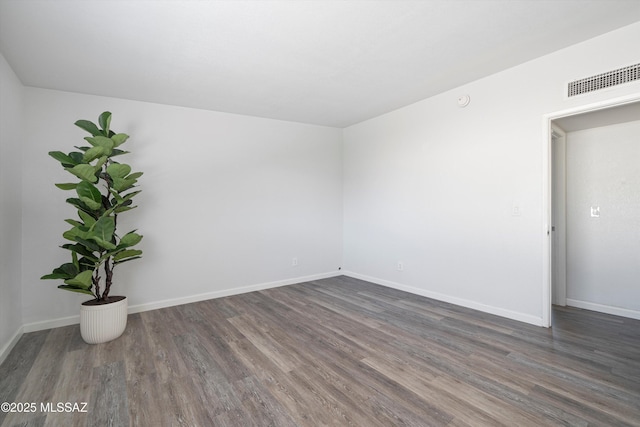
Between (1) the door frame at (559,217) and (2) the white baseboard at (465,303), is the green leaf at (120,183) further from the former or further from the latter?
(1) the door frame at (559,217)

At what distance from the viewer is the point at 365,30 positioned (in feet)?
7.72

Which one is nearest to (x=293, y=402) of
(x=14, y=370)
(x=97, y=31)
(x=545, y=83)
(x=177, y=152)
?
(x=14, y=370)

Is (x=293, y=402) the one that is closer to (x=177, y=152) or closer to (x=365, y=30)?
A: (x=365, y=30)

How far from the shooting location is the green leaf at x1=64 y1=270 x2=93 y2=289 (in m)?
2.55

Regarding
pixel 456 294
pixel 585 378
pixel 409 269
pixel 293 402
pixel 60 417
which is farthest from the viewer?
pixel 409 269

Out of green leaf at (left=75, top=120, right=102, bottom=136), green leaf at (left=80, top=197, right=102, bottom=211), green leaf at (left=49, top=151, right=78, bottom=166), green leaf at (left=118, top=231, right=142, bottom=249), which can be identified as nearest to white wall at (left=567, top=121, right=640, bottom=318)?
green leaf at (left=118, top=231, right=142, bottom=249)

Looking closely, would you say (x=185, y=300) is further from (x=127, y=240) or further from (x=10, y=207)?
(x=10, y=207)

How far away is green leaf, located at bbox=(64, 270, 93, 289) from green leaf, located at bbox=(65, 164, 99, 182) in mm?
837

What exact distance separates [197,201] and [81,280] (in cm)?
171

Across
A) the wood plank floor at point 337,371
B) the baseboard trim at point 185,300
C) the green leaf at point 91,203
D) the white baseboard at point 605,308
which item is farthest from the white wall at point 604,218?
the green leaf at point 91,203

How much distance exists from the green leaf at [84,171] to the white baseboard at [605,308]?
549 centimetres

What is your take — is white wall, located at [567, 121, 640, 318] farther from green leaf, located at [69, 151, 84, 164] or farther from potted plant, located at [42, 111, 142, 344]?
green leaf, located at [69, 151, 84, 164]

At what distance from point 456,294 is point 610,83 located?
101 inches

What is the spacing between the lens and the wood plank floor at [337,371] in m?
1.76
